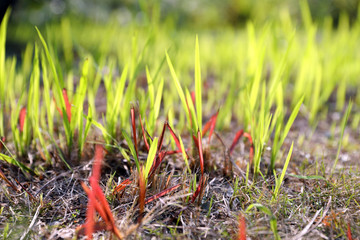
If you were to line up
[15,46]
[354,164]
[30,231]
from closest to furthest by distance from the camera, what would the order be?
[30,231] < [354,164] < [15,46]

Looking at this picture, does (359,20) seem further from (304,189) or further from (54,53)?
(54,53)

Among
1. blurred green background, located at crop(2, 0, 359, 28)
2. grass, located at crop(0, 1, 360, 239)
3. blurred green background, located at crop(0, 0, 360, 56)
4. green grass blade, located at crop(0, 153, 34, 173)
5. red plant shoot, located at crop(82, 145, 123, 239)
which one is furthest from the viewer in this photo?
blurred green background, located at crop(2, 0, 359, 28)

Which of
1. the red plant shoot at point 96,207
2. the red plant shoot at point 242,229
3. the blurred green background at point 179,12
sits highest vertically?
the blurred green background at point 179,12

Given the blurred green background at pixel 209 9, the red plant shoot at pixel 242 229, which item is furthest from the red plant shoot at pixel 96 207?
→ the blurred green background at pixel 209 9

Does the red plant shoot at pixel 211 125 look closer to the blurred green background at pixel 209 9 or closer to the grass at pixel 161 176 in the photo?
the grass at pixel 161 176

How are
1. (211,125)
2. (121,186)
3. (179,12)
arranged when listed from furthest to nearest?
(179,12) → (211,125) → (121,186)

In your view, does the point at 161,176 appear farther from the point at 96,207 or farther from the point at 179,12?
the point at 179,12

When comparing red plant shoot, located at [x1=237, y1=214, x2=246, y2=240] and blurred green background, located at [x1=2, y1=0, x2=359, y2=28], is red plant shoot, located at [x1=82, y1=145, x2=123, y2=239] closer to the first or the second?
red plant shoot, located at [x1=237, y1=214, x2=246, y2=240]

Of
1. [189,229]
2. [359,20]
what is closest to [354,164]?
[189,229]

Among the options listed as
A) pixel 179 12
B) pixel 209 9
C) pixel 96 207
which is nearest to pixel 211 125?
pixel 96 207

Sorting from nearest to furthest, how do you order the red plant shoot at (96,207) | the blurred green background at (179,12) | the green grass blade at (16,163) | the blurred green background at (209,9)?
the red plant shoot at (96,207)
the green grass blade at (16,163)
the blurred green background at (179,12)
the blurred green background at (209,9)

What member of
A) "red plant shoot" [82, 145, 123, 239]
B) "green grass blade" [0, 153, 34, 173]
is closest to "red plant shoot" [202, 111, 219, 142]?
"red plant shoot" [82, 145, 123, 239]
